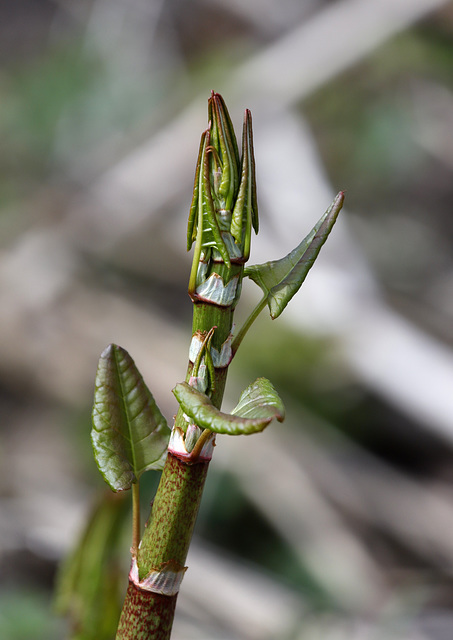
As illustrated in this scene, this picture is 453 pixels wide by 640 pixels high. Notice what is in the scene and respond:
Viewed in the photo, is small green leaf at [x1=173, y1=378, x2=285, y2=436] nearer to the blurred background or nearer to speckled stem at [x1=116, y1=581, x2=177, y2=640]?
speckled stem at [x1=116, y1=581, x2=177, y2=640]

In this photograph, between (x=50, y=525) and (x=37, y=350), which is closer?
(x=50, y=525)

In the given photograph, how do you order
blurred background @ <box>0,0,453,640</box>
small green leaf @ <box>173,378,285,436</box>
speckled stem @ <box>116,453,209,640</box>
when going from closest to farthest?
small green leaf @ <box>173,378,285,436</box>
speckled stem @ <box>116,453,209,640</box>
blurred background @ <box>0,0,453,640</box>

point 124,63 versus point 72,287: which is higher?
point 124,63

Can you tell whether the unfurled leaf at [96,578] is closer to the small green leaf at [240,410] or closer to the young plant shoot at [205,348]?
the young plant shoot at [205,348]

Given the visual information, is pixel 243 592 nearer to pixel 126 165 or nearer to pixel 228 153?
pixel 228 153

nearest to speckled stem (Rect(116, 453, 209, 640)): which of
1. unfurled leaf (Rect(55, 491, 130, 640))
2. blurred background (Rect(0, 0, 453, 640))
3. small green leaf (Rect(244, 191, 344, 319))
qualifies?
small green leaf (Rect(244, 191, 344, 319))

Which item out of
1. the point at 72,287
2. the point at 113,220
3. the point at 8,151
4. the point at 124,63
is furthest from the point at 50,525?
the point at 124,63
